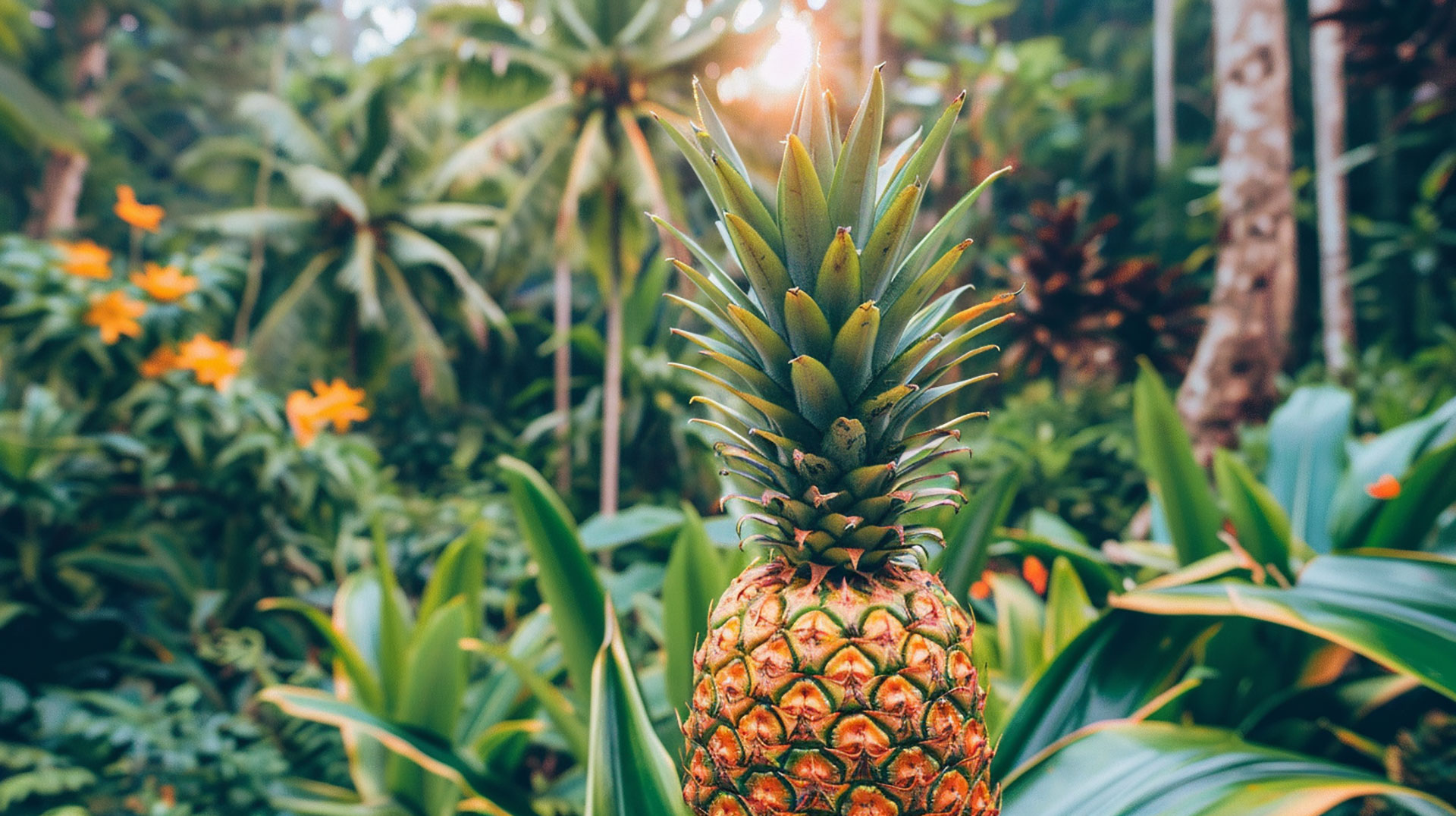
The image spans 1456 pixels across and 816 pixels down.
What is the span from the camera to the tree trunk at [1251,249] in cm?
393

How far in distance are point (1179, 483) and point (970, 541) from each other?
0.84m

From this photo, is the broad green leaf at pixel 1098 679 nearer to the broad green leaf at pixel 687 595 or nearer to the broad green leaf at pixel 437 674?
the broad green leaf at pixel 687 595

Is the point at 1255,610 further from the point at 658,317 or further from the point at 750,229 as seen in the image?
the point at 658,317

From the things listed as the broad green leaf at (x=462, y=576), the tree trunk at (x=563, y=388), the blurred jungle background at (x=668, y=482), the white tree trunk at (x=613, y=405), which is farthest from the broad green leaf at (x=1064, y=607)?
the tree trunk at (x=563, y=388)

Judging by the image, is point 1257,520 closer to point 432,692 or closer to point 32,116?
point 432,692

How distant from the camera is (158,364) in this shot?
3408mm

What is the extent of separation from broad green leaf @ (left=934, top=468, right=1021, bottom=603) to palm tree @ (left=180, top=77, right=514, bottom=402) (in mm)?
9757

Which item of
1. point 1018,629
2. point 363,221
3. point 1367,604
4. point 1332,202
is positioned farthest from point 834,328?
point 363,221

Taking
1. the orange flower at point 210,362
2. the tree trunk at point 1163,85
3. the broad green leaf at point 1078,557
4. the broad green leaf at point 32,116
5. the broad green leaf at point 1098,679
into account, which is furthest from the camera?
the tree trunk at point 1163,85

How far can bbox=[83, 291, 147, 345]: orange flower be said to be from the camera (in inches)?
126

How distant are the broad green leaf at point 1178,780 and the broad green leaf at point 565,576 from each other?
101cm

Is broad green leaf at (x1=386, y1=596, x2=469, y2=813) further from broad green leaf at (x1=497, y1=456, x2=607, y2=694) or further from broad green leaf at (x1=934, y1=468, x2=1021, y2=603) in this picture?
broad green leaf at (x1=934, y1=468, x2=1021, y2=603)

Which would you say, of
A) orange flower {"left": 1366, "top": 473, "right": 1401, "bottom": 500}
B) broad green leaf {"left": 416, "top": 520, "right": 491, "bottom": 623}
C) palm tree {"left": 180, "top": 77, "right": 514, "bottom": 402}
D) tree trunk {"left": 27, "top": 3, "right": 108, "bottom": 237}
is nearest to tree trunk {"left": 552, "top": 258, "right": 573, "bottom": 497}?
palm tree {"left": 180, "top": 77, "right": 514, "bottom": 402}

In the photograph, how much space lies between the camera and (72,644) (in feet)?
10.1
